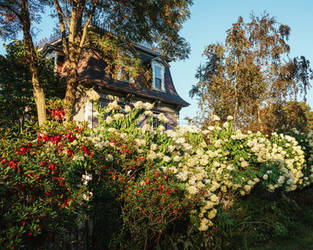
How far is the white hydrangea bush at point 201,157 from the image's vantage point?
4.23 m

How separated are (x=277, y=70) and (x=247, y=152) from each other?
10.2 metres

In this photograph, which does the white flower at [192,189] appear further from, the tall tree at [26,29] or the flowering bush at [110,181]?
the tall tree at [26,29]

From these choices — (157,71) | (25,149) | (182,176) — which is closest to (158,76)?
(157,71)

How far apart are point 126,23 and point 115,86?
319 cm

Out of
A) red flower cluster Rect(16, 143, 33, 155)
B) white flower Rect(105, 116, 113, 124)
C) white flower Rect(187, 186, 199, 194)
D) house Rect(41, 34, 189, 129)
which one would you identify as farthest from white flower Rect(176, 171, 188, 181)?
house Rect(41, 34, 189, 129)

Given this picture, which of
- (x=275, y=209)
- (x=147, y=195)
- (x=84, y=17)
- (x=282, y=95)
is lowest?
(x=275, y=209)

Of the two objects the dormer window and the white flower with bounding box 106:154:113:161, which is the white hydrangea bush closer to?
the white flower with bounding box 106:154:113:161

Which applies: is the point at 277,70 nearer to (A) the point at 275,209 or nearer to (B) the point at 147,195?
(A) the point at 275,209

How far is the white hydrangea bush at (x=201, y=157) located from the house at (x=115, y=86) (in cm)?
534

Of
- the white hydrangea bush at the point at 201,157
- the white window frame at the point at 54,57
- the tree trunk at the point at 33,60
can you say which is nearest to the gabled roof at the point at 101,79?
the white window frame at the point at 54,57

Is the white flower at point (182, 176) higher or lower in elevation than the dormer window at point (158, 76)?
lower

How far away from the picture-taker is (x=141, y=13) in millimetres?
11156

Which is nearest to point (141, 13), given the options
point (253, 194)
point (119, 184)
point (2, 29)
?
point (2, 29)

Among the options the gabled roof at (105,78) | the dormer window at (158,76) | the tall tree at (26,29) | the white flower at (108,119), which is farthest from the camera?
the dormer window at (158,76)
